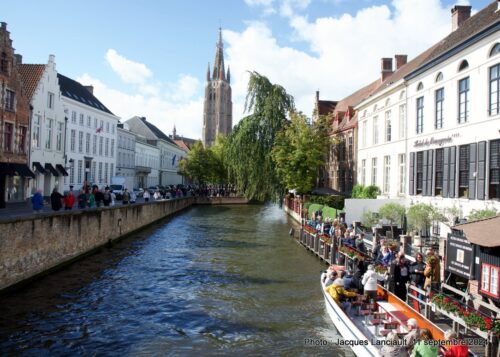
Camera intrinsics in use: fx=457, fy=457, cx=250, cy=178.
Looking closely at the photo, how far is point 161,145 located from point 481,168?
2596 inches

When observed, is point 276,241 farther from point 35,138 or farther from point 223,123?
point 223,123

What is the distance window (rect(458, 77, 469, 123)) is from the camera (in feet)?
64.5

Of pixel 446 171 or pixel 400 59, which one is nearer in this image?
pixel 446 171

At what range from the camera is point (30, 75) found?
100 ft

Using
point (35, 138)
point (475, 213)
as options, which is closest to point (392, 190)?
point (475, 213)

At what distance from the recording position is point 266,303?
42.3 ft

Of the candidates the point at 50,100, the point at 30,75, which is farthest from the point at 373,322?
the point at 50,100

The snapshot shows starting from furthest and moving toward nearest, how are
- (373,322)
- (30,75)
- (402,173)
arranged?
(30,75)
(402,173)
(373,322)

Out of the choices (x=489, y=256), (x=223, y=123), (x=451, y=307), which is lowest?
(x=451, y=307)

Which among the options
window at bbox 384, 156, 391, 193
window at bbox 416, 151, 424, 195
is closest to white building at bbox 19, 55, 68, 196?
window at bbox 384, 156, 391, 193

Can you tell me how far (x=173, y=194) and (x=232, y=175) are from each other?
9991 mm

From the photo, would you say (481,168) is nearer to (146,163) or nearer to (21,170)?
(21,170)

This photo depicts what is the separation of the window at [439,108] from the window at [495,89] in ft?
14.1

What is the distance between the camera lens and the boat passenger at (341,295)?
10800mm
